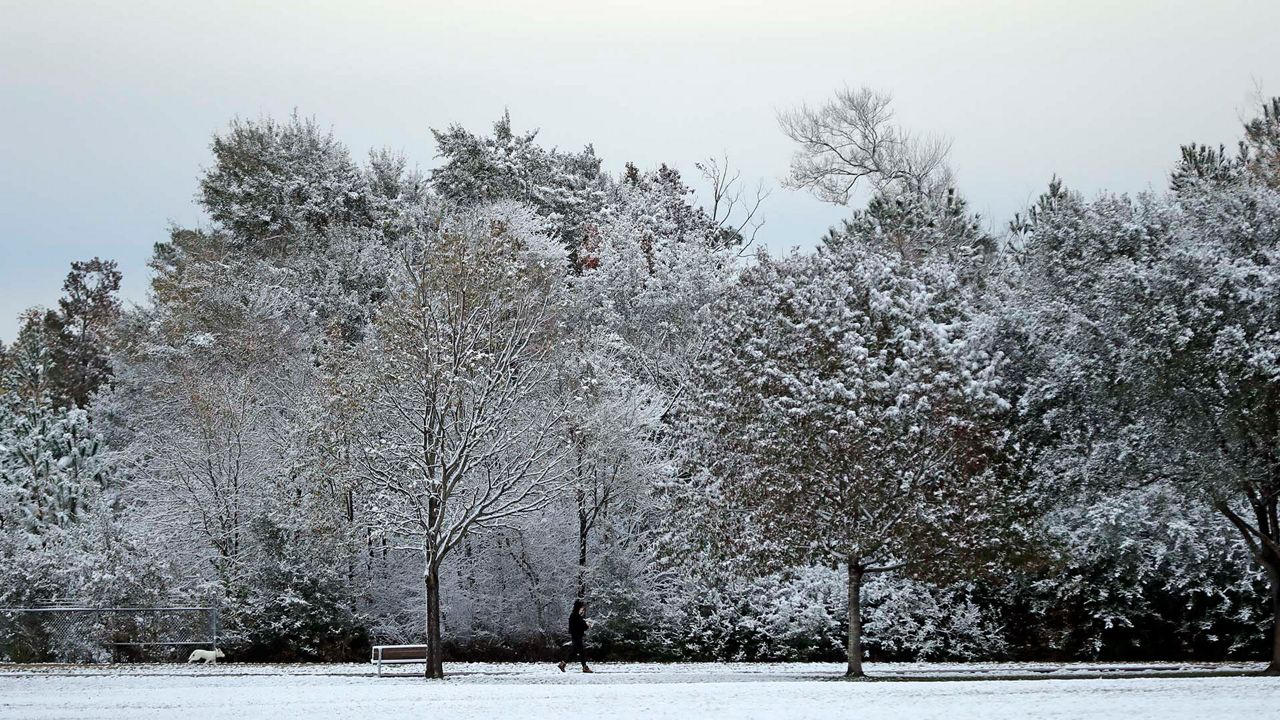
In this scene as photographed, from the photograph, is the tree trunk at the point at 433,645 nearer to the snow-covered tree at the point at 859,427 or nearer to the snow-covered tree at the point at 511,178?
the snow-covered tree at the point at 859,427

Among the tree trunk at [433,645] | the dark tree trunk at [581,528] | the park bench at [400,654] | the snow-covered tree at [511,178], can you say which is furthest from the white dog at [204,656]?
the snow-covered tree at [511,178]

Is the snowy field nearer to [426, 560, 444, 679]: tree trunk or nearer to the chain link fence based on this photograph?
[426, 560, 444, 679]: tree trunk

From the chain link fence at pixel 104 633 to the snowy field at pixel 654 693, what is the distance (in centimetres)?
382

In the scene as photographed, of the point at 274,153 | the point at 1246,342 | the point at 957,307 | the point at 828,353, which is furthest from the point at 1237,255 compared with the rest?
the point at 274,153

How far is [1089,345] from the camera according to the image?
78.2 ft

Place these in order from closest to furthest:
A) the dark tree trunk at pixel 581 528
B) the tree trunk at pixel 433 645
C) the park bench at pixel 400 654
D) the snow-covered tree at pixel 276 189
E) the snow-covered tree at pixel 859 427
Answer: the snow-covered tree at pixel 859 427 < the tree trunk at pixel 433 645 < the park bench at pixel 400 654 < the dark tree trunk at pixel 581 528 < the snow-covered tree at pixel 276 189

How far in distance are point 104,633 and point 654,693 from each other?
1795cm

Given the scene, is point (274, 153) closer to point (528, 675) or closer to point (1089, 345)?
point (528, 675)

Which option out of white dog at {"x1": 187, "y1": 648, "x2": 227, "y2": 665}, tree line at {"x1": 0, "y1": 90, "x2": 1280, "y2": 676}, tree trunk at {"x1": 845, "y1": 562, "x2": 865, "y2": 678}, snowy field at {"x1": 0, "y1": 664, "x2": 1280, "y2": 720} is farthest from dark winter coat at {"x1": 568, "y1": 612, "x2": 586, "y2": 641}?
white dog at {"x1": 187, "y1": 648, "x2": 227, "y2": 665}

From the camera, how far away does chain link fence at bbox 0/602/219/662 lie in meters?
31.5

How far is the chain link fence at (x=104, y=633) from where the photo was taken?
31500 mm

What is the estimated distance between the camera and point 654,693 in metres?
19.5

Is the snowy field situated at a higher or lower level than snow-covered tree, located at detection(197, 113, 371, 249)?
lower

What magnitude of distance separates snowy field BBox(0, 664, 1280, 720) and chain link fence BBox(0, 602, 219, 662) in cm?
382
